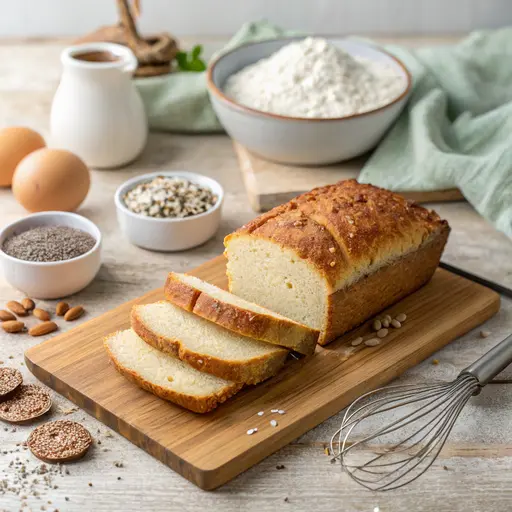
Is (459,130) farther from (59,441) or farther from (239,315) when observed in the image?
(59,441)

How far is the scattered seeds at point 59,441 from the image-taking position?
2.10m

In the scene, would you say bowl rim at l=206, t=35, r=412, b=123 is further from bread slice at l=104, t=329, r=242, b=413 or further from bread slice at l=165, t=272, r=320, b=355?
bread slice at l=104, t=329, r=242, b=413

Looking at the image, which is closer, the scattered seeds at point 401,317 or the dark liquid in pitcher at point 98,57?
the scattered seeds at point 401,317

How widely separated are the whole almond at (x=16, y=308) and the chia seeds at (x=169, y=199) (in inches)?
23.2

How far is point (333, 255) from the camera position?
96.3 inches

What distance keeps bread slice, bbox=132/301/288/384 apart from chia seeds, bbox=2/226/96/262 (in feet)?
1.45

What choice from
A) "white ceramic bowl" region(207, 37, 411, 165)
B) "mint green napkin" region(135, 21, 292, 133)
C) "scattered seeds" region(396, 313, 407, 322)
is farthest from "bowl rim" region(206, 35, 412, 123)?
"scattered seeds" region(396, 313, 407, 322)

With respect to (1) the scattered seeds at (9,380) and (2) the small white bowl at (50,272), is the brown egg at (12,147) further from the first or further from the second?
(1) the scattered seeds at (9,380)

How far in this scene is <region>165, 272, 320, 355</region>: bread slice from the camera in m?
2.31

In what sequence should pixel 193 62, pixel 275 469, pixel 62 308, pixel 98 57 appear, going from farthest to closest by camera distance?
pixel 193 62 → pixel 98 57 → pixel 62 308 → pixel 275 469

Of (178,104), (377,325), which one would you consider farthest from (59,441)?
(178,104)

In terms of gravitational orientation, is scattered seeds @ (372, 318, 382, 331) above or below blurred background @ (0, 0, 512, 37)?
below

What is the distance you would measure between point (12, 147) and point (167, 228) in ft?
2.75

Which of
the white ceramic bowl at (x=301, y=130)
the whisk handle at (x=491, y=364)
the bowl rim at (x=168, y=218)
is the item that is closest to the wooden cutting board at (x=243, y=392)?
the whisk handle at (x=491, y=364)
